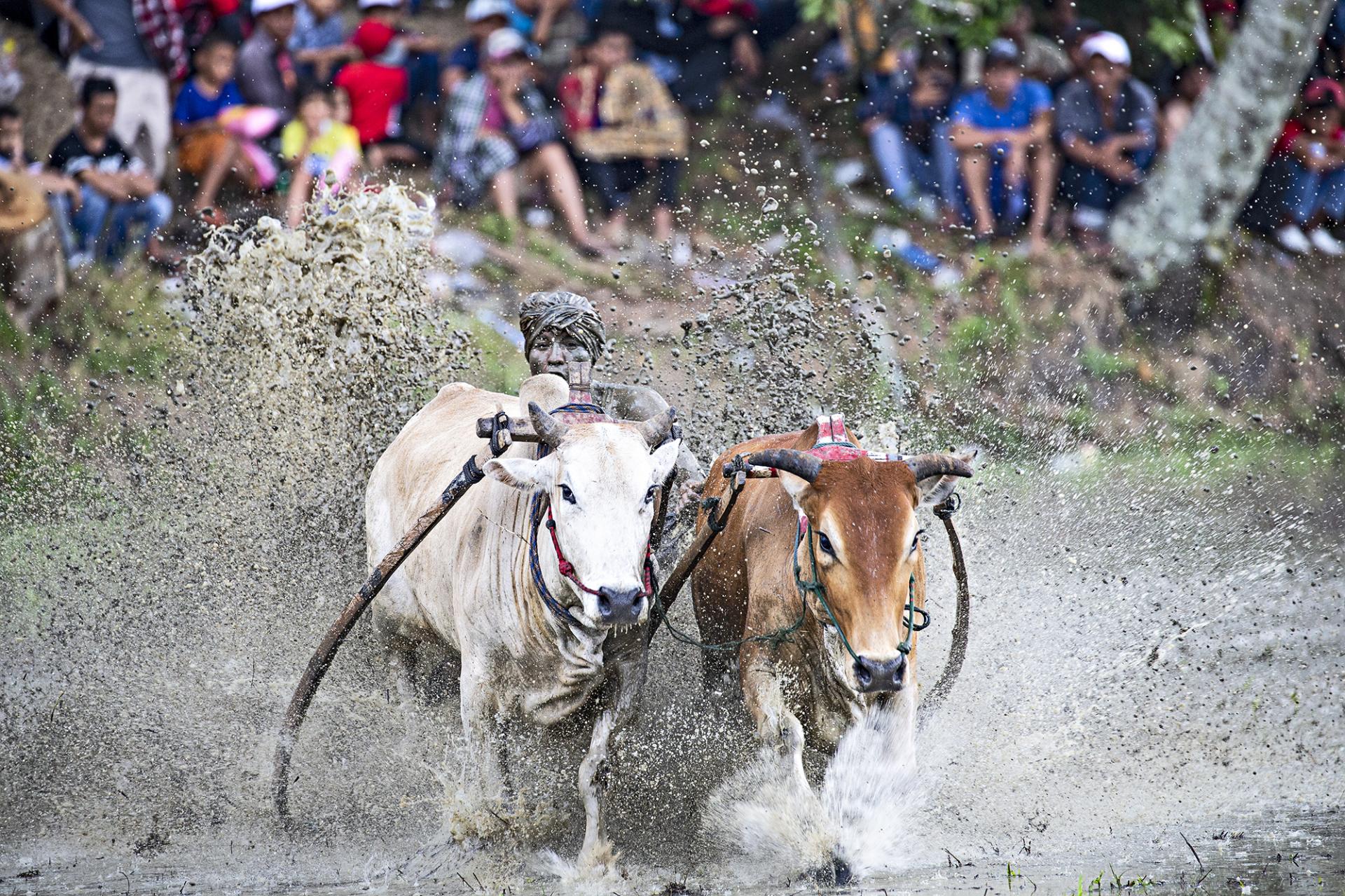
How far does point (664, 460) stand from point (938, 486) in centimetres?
91

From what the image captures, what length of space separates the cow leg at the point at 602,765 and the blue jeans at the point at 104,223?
7.60 m

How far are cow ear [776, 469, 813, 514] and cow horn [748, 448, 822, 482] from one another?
0.04 metres

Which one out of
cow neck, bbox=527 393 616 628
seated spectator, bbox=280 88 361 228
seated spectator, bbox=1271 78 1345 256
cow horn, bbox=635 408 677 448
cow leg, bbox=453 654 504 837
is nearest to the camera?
cow neck, bbox=527 393 616 628

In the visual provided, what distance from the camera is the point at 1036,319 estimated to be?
1206cm

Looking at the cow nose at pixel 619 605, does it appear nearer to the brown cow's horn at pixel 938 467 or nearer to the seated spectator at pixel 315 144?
the brown cow's horn at pixel 938 467

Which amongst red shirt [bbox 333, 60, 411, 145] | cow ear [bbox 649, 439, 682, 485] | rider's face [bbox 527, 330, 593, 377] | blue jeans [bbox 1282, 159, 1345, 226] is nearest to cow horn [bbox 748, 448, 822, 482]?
cow ear [bbox 649, 439, 682, 485]

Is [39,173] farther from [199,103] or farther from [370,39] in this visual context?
[370,39]

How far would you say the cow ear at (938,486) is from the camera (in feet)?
16.1

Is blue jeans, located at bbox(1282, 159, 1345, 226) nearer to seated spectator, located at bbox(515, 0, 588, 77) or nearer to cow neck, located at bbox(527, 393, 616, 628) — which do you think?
seated spectator, located at bbox(515, 0, 588, 77)

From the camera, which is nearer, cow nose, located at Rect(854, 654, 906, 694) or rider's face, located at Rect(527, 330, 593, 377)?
cow nose, located at Rect(854, 654, 906, 694)

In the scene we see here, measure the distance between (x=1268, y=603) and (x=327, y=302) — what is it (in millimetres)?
5118

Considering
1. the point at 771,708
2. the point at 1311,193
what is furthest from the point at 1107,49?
the point at 771,708

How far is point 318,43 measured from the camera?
11.7 m

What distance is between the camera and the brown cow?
180 inches
